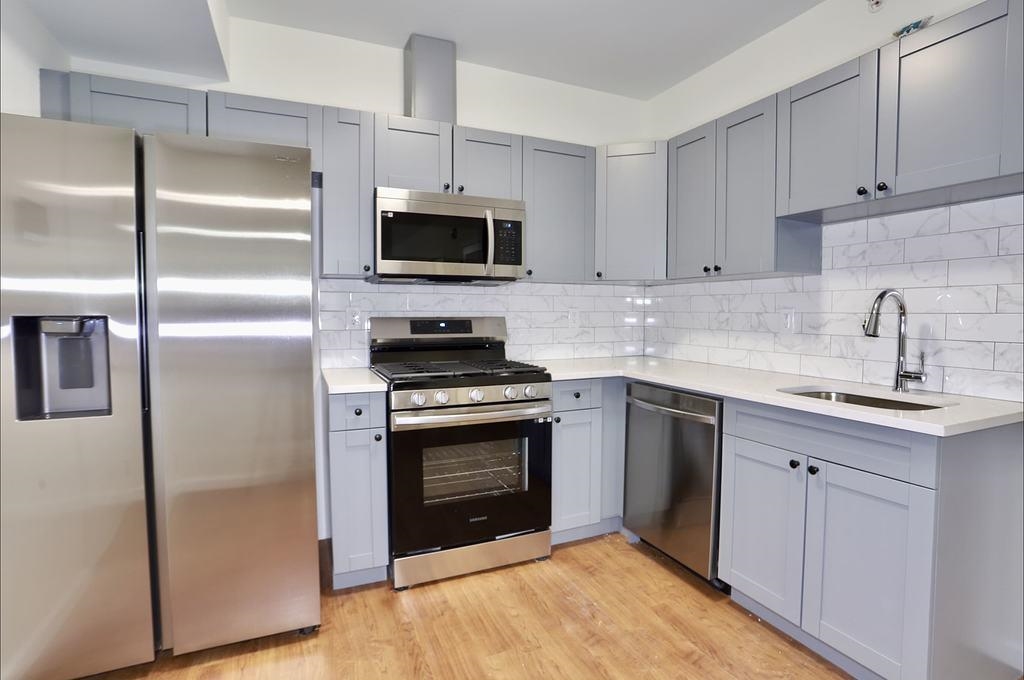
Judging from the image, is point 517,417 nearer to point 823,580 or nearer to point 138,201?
point 823,580

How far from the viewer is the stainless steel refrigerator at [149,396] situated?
65.3 inches

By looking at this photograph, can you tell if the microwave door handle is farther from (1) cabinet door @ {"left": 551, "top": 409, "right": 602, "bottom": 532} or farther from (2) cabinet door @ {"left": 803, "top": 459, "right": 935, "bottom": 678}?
(2) cabinet door @ {"left": 803, "top": 459, "right": 935, "bottom": 678}

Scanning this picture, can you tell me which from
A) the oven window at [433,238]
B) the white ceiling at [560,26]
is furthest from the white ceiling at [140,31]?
the oven window at [433,238]

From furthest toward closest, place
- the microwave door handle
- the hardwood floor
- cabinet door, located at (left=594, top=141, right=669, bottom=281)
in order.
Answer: cabinet door, located at (left=594, top=141, right=669, bottom=281) < the microwave door handle < the hardwood floor

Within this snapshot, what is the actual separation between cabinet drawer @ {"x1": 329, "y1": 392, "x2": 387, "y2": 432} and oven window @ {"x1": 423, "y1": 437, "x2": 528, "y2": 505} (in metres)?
0.28

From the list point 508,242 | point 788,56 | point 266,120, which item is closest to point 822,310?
point 788,56

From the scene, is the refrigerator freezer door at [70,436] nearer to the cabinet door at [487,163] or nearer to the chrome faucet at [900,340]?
the cabinet door at [487,163]

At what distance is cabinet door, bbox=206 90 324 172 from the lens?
2352mm

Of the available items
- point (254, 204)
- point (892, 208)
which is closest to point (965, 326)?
point (892, 208)

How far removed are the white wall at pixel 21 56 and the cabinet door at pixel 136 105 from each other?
13cm

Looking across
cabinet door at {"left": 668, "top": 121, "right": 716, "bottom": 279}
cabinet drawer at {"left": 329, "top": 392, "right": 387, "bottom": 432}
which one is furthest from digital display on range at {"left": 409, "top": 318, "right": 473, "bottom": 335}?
cabinet door at {"left": 668, "top": 121, "right": 716, "bottom": 279}

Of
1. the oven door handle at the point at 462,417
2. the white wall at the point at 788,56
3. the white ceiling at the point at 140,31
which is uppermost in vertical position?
the white wall at the point at 788,56

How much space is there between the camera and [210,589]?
6.34 ft

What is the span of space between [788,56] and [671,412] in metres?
1.99
